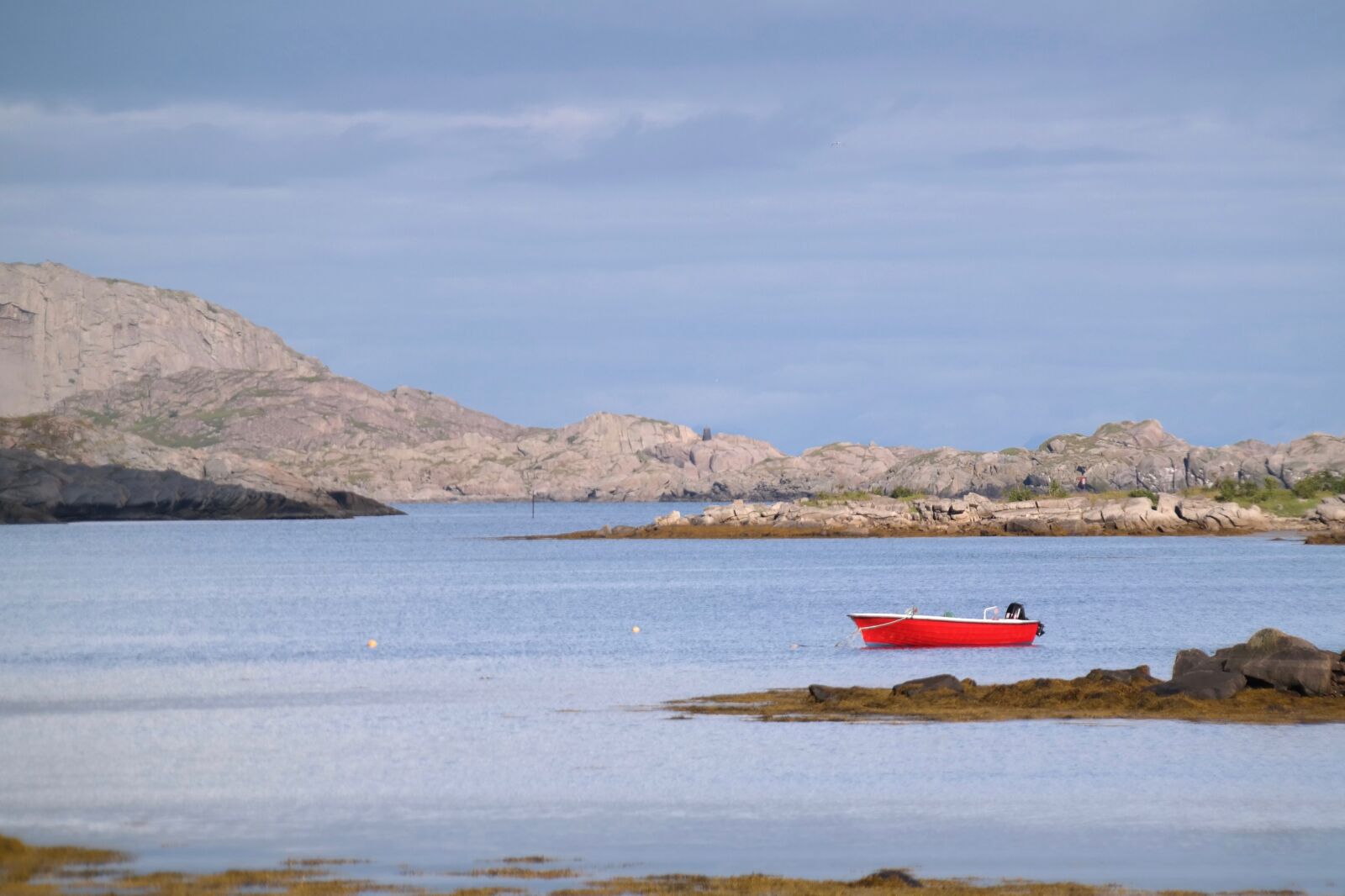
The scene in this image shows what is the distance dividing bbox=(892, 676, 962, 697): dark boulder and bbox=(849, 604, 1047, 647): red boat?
15.8m

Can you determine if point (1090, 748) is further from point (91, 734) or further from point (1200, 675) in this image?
point (91, 734)

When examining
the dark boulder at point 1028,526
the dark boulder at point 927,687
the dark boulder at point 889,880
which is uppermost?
the dark boulder at point 1028,526

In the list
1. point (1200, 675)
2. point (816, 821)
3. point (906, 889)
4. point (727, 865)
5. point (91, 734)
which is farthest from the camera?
point (1200, 675)

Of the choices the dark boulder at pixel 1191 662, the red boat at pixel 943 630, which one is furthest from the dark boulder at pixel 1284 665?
the red boat at pixel 943 630

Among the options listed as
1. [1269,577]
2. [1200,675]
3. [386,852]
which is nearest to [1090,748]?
[1200,675]

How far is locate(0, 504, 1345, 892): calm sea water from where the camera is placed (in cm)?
2092

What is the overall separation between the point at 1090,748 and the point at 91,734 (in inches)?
758

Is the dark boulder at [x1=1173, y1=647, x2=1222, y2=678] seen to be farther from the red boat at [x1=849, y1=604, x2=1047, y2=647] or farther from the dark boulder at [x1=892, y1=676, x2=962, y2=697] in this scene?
the red boat at [x1=849, y1=604, x2=1047, y2=647]

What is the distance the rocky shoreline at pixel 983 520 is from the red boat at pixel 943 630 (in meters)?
113

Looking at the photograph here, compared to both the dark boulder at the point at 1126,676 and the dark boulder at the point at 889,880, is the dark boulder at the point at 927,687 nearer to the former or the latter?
the dark boulder at the point at 1126,676

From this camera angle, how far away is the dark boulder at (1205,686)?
33.8 meters

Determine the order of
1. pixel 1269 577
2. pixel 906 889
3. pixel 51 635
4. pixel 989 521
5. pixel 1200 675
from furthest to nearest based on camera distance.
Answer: pixel 989 521, pixel 1269 577, pixel 51 635, pixel 1200 675, pixel 906 889

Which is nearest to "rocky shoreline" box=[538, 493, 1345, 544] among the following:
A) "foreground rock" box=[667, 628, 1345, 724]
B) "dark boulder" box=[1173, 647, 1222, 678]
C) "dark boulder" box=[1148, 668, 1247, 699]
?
"dark boulder" box=[1173, 647, 1222, 678]

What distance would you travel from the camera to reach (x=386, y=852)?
66.9 ft
